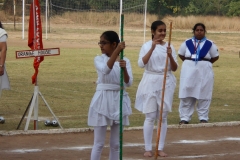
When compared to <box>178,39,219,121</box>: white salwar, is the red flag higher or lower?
higher

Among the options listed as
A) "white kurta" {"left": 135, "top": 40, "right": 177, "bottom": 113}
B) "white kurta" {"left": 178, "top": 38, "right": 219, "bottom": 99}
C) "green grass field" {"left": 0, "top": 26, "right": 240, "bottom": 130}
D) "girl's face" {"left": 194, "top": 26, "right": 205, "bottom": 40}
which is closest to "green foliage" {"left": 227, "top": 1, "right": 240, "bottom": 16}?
"green grass field" {"left": 0, "top": 26, "right": 240, "bottom": 130}

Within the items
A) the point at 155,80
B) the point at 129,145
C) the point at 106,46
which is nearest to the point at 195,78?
the point at 129,145

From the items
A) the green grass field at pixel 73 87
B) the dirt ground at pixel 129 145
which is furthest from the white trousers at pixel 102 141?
the green grass field at pixel 73 87

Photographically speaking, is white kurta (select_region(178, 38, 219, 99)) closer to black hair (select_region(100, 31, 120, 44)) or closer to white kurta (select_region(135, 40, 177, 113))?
white kurta (select_region(135, 40, 177, 113))

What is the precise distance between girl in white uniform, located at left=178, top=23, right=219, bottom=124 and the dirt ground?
3.24 ft

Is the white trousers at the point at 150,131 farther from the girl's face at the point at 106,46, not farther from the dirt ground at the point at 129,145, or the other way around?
the girl's face at the point at 106,46

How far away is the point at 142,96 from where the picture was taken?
938cm

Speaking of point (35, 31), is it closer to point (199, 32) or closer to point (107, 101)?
point (199, 32)

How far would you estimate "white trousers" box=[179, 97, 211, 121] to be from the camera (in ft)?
40.4

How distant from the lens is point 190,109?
12.4 meters

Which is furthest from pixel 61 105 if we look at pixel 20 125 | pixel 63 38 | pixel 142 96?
pixel 63 38

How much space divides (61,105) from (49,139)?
438 centimetres

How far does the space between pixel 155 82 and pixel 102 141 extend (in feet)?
6.50

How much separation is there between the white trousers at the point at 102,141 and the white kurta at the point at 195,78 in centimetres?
498
